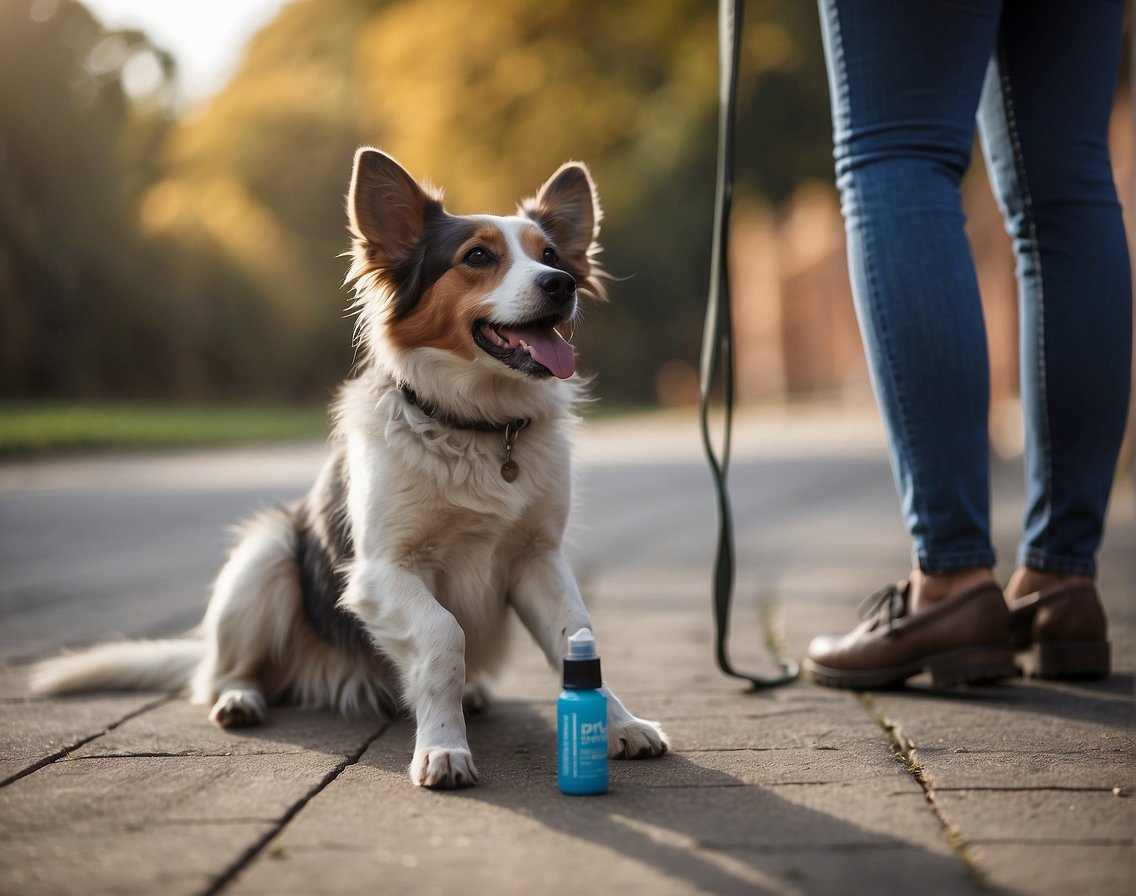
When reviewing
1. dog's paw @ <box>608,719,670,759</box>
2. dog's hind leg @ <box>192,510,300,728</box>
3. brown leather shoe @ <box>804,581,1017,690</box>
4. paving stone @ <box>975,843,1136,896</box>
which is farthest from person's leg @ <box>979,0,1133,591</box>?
dog's hind leg @ <box>192,510,300,728</box>

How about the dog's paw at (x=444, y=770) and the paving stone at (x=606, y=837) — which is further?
the dog's paw at (x=444, y=770)

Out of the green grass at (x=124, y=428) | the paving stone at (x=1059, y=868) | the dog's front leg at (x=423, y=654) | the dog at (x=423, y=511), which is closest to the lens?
the paving stone at (x=1059, y=868)

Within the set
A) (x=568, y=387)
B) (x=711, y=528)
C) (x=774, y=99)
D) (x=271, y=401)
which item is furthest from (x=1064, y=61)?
(x=271, y=401)

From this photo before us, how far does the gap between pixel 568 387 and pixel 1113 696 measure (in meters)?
1.45

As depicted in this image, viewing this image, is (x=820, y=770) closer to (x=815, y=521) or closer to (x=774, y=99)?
(x=815, y=521)

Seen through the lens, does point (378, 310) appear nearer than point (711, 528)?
Yes

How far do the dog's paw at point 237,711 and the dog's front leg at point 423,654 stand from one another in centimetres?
33

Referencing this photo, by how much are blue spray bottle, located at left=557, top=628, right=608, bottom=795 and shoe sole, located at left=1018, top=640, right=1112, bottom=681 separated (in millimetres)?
1334

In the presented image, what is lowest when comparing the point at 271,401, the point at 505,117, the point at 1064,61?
the point at 271,401

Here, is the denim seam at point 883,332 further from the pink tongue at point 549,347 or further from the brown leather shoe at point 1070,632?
the pink tongue at point 549,347

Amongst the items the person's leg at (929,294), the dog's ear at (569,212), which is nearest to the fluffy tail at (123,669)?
the dog's ear at (569,212)

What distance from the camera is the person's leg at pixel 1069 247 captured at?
2.78 meters

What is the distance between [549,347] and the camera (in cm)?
287

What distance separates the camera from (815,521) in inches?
266
